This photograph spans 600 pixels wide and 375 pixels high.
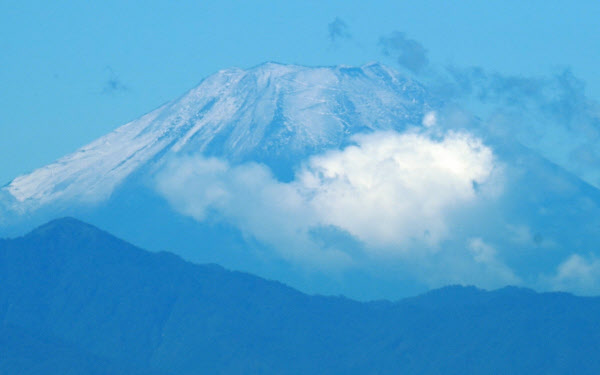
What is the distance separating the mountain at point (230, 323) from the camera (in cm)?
8388

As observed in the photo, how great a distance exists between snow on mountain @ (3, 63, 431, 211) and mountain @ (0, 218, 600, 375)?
190 feet

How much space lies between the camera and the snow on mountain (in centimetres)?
16062

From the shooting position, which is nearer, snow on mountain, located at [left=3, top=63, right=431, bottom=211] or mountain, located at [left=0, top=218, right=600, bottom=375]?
mountain, located at [left=0, top=218, right=600, bottom=375]

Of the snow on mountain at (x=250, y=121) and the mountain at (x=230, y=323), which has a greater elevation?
the snow on mountain at (x=250, y=121)

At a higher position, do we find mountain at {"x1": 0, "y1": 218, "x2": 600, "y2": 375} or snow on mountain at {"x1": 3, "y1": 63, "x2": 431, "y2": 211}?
snow on mountain at {"x1": 3, "y1": 63, "x2": 431, "y2": 211}

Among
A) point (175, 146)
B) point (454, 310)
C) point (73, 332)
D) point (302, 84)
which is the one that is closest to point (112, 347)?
point (73, 332)

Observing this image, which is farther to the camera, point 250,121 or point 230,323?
point 250,121

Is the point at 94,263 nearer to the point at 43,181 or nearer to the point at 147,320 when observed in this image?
the point at 147,320

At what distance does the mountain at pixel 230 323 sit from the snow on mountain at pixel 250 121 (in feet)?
190

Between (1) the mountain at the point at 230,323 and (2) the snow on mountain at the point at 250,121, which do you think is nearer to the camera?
(1) the mountain at the point at 230,323

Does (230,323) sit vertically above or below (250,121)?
below

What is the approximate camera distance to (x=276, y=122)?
16238 centimetres

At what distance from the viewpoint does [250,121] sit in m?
164

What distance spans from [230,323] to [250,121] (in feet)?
238
